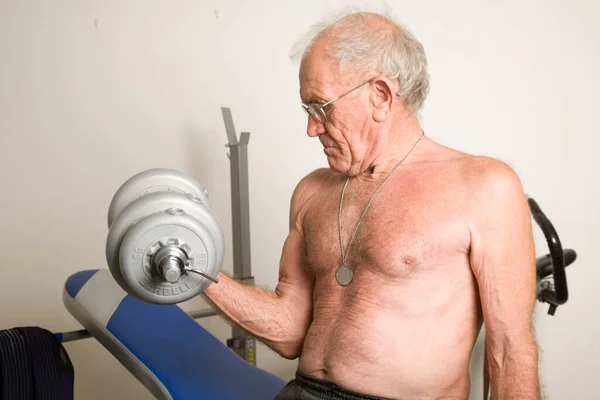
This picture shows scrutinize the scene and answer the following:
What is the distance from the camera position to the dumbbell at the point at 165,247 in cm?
118

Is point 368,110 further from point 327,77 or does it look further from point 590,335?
point 590,335

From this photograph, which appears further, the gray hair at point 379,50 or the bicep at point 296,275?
the bicep at point 296,275

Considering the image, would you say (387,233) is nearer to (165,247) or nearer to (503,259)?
(503,259)

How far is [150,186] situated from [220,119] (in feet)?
4.24

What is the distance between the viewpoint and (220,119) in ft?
8.74

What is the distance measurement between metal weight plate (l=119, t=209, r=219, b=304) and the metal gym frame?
1056mm

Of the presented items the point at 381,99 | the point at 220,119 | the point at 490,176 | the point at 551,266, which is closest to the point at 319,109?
the point at 381,99

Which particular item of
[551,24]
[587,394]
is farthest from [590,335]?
[551,24]

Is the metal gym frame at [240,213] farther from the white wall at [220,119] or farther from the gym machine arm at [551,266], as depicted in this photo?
the gym machine arm at [551,266]

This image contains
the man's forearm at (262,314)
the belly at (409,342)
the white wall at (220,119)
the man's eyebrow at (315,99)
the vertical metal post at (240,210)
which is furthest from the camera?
the white wall at (220,119)

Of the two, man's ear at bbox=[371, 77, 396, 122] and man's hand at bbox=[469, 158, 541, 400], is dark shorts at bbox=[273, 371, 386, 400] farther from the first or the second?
man's ear at bbox=[371, 77, 396, 122]

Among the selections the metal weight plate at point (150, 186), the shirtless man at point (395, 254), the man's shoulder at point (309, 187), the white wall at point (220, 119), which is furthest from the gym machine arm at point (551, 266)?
the metal weight plate at point (150, 186)

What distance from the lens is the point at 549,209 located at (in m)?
3.10

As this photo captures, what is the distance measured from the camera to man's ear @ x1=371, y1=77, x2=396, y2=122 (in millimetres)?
1411
